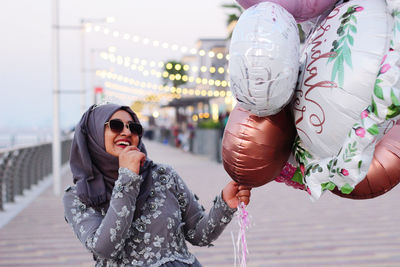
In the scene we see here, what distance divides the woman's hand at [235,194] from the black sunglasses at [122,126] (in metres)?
0.43

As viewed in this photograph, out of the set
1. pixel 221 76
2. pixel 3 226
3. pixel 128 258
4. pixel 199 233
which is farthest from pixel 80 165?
pixel 221 76

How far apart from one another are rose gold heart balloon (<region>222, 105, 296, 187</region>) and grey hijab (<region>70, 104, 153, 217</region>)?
49 cm

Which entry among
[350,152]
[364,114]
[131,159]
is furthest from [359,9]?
[131,159]

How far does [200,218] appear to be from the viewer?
251 cm

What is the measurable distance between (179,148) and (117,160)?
102ft

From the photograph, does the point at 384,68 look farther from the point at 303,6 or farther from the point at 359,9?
the point at 303,6

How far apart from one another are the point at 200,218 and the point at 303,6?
1.06 metres

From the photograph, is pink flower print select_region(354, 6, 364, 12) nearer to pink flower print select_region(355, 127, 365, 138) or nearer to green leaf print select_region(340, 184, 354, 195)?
pink flower print select_region(355, 127, 365, 138)

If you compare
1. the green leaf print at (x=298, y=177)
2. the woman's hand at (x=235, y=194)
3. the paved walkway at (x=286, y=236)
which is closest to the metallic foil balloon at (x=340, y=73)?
the green leaf print at (x=298, y=177)

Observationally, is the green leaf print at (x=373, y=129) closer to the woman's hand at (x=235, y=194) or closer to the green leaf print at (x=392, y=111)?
the green leaf print at (x=392, y=111)

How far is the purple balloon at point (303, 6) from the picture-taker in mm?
1872

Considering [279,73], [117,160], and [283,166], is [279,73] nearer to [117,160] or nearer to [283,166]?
[283,166]

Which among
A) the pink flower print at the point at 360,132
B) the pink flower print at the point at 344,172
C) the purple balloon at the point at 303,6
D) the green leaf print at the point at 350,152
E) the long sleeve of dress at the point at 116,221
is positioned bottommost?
the long sleeve of dress at the point at 116,221

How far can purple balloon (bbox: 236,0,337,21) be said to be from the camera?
6.14 ft
